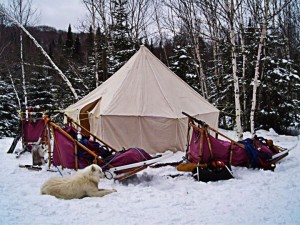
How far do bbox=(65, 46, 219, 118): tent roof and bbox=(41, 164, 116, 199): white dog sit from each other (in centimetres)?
322

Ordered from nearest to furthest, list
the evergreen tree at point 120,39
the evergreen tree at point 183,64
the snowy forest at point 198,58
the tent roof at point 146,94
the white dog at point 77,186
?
the white dog at point 77,186 → the tent roof at point 146,94 → the snowy forest at point 198,58 → the evergreen tree at point 183,64 → the evergreen tree at point 120,39

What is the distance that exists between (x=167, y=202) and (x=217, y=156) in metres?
1.59

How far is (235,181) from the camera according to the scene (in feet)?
15.4

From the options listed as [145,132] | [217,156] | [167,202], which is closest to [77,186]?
[167,202]

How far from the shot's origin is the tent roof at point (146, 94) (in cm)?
756

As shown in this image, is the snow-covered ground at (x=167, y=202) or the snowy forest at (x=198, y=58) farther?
the snowy forest at (x=198, y=58)

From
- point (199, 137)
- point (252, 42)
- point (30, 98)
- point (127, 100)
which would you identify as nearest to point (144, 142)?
point (127, 100)

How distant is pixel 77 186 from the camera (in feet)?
13.0

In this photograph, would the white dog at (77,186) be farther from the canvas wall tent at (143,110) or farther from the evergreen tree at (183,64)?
the evergreen tree at (183,64)

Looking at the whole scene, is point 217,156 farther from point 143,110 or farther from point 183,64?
point 183,64

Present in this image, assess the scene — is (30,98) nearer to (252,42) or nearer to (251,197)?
(252,42)

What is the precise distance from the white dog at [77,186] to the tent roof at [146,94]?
3.22 m

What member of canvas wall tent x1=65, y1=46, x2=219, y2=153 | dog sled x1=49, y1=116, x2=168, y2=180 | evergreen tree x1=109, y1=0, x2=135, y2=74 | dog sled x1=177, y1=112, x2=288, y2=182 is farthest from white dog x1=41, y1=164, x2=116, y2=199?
evergreen tree x1=109, y1=0, x2=135, y2=74

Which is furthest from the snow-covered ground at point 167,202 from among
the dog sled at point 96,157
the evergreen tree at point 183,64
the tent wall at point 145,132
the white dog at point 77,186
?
the evergreen tree at point 183,64
